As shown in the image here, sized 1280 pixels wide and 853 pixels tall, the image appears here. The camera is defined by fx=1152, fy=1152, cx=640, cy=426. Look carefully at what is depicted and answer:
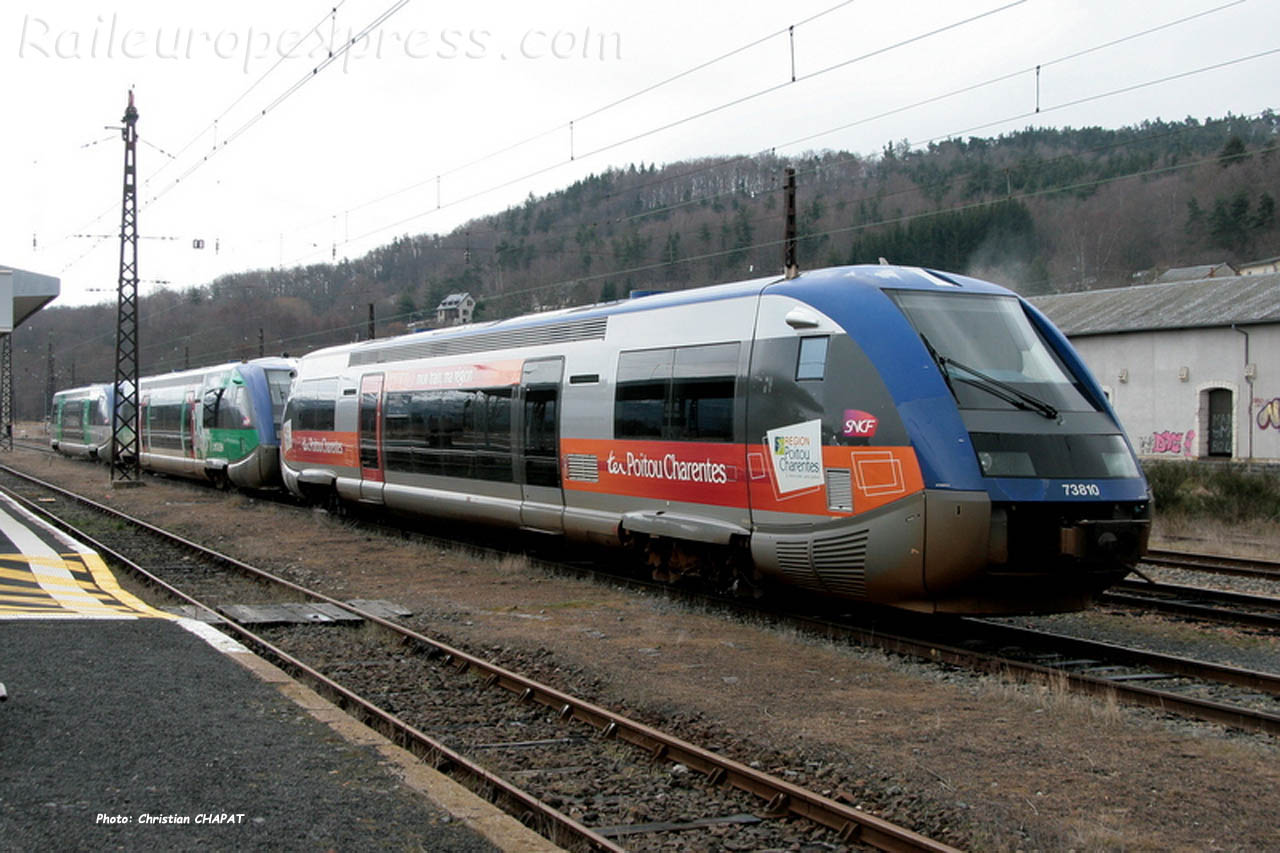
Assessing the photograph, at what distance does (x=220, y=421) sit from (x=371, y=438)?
11770mm

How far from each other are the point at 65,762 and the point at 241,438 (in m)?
22.7

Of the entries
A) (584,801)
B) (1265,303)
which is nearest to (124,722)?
(584,801)

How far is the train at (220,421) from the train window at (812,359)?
63.7ft

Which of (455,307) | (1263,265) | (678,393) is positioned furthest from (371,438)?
(1263,265)

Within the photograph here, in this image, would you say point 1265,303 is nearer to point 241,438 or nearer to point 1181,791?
point 241,438

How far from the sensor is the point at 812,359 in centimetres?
1003

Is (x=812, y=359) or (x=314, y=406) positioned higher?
(x=812, y=359)

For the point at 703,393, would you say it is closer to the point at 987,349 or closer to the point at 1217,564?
the point at 987,349

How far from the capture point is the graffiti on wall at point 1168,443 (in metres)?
33.0

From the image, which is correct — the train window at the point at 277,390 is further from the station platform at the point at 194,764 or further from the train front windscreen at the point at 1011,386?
the train front windscreen at the point at 1011,386

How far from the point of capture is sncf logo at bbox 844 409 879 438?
930 cm

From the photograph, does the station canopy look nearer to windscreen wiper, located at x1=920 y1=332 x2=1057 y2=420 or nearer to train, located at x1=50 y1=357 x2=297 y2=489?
train, located at x1=50 y1=357 x2=297 y2=489

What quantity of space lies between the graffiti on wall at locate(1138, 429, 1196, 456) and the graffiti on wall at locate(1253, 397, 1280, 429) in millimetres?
2053

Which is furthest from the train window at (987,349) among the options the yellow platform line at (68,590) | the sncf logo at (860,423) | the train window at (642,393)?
the yellow platform line at (68,590)
